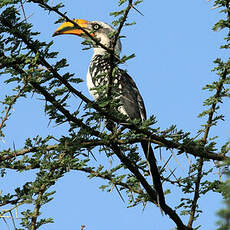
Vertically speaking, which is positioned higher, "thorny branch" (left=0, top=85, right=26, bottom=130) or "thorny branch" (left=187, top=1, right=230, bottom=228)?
"thorny branch" (left=187, top=1, right=230, bottom=228)

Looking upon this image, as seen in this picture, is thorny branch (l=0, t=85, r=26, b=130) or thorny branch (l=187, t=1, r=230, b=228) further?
thorny branch (l=187, t=1, r=230, b=228)

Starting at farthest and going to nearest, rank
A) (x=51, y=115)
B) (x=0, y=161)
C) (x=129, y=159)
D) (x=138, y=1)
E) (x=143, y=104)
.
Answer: (x=143, y=104) → (x=129, y=159) → (x=0, y=161) → (x=51, y=115) → (x=138, y=1)

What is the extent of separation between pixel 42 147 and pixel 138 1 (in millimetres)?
1350

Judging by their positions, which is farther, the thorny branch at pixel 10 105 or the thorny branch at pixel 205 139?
the thorny branch at pixel 205 139

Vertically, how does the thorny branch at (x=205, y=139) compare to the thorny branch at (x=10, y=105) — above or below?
above

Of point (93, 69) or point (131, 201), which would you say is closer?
point (131, 201)

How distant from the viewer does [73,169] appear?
3.31 metres

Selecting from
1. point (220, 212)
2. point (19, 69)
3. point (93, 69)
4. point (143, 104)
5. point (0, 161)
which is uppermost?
point (93, 69)

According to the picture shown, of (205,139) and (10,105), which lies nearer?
(10,105)

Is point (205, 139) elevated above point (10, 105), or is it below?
above

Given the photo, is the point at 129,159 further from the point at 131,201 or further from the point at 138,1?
the point at 138,1

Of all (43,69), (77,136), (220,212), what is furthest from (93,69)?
(220,212)

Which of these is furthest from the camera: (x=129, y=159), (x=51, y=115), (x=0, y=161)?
(x=129, y=159)

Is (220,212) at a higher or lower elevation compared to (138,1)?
lower
